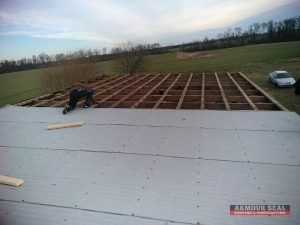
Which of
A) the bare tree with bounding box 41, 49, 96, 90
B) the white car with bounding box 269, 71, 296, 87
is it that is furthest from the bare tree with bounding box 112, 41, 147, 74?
the white car with bounding box 269, 71, 296, 87

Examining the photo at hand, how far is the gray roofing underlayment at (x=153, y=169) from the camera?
347 cm

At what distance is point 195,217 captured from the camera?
332 centimetres

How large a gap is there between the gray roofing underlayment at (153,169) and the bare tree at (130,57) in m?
28.1

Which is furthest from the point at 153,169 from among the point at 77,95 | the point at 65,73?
the point at 65,73

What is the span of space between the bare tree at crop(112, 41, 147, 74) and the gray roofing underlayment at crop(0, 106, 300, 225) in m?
28.1

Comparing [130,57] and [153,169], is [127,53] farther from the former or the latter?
[153,169]

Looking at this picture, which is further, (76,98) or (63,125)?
(76,98)

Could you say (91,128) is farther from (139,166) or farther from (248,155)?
(248,155)

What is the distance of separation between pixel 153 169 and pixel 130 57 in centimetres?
3096

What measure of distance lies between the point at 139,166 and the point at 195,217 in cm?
148

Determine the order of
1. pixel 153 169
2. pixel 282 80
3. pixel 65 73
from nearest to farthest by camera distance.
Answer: pixel 153 169
pixel 282 80
pixel 65 73

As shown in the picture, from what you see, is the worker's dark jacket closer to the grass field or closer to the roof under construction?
the roof under construction

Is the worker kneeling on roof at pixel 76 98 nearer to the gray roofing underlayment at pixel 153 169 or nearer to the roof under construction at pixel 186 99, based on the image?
the roof under construction at pixel 186 99

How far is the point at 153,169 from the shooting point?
4363mm
